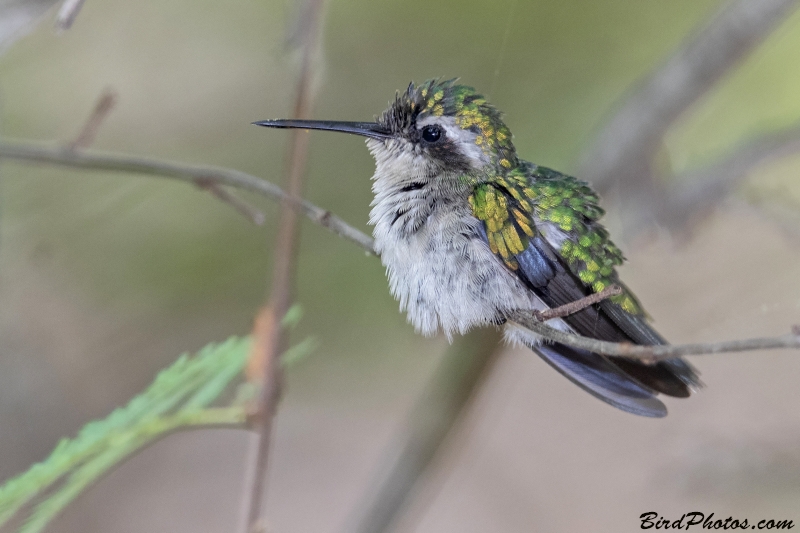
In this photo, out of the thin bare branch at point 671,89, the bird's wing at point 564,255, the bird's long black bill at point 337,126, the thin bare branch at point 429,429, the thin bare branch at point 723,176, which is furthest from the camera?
the thin bare branch at point 429,429

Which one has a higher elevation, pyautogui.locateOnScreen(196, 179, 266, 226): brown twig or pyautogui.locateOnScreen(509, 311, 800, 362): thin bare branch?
pyautogui.locateOnScreen(196, 179, 266, 226): brown twig

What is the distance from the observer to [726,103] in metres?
1.65

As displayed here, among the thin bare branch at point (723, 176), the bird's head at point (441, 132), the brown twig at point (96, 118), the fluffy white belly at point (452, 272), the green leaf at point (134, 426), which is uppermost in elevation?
the thin bare branch at point (723, 176)

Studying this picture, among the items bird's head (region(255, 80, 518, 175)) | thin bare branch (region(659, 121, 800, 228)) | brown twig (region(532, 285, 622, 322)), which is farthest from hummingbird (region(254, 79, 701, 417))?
thin bare branch (region(659, 121, 800, 228))

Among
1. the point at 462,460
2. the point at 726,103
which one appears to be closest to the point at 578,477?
the point at 462,460

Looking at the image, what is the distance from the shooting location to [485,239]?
951mm

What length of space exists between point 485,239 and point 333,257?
742mm

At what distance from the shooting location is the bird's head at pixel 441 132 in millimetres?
917

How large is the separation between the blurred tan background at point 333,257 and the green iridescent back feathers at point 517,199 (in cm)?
15

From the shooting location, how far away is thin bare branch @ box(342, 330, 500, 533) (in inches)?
63.8

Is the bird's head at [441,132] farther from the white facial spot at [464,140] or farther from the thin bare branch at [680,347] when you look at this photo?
the thin bare branch at [680,347]

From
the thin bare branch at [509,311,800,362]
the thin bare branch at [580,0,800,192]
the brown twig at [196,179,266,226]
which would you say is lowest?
the thin bare branch at [509,311,800,362]

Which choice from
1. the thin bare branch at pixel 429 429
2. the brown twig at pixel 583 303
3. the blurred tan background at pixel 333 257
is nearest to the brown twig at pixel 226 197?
the blurred tan background at pixel 333 257

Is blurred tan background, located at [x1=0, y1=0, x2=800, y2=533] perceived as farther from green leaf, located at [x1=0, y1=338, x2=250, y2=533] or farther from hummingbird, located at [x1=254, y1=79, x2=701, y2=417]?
green leaf, located at [x1=0, y1=338, x2=250, y2=533]
